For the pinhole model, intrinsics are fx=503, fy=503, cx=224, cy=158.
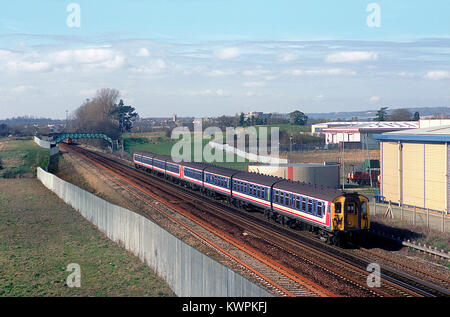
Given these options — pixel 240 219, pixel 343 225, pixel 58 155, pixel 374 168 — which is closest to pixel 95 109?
pixel 58 155

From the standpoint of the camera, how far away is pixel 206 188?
151 feet

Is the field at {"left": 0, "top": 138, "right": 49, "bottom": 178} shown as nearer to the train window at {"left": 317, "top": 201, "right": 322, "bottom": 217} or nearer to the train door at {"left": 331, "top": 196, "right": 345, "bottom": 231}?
the train window at {"left": 317, "top": 201, "right": 322, "bottom": 217}

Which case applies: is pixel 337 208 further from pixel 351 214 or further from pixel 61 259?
pixel 61 259

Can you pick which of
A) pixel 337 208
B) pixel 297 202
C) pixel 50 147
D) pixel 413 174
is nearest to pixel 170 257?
pixel 337 208

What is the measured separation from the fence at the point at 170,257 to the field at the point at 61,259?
496mm

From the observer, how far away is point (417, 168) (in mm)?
37125

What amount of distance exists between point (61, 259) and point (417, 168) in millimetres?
26095

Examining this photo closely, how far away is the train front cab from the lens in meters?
24.7

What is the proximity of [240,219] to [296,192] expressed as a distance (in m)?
6.18

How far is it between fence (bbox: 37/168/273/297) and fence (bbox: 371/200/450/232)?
56.3 feet

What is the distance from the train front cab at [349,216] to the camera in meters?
Result: 24.7

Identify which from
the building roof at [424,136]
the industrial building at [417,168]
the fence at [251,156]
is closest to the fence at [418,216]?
the industrial building at [417,168]

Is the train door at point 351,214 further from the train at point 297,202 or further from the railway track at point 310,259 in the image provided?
the railway track at point 310,259
